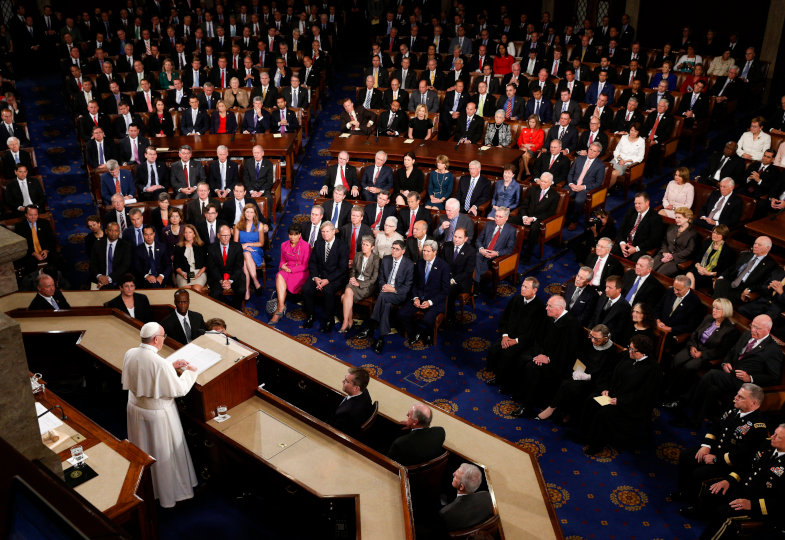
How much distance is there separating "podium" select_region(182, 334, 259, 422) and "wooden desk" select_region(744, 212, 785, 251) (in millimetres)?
5678

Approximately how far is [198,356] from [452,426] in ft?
6.24

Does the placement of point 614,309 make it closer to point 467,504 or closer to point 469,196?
point 469,196

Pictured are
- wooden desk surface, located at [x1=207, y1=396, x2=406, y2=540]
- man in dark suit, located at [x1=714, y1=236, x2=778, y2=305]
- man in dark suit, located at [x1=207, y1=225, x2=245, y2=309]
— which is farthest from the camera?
Result: man in dark suit, located at [x1=207, y1=225, x2=245, y2=309]

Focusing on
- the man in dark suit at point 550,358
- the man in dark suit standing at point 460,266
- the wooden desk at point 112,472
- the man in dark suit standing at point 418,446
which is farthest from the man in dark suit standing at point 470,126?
the wooden desk at point 112,472

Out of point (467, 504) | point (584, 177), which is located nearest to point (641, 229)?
point (584, 177)

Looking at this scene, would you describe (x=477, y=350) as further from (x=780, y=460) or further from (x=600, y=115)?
(x=600, y=115)

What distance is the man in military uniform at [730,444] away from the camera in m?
5.15

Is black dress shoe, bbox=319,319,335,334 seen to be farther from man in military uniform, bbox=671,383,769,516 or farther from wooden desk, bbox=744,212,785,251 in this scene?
wooden desk, bbox=744,212,785,251

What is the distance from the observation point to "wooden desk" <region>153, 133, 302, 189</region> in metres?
9.80

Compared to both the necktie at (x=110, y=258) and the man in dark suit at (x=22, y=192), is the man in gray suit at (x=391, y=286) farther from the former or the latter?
the man in dark suit at (x=22, y=192)

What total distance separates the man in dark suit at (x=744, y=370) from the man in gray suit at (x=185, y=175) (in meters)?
6.50

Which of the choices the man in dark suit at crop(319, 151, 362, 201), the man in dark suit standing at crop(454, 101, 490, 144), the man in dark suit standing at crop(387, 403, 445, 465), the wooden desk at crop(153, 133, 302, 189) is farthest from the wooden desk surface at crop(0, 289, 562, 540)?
the man in dark suit standing at crop(454, 101, 490, 144)

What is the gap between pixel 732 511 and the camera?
4.77 metres

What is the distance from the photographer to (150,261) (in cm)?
763
